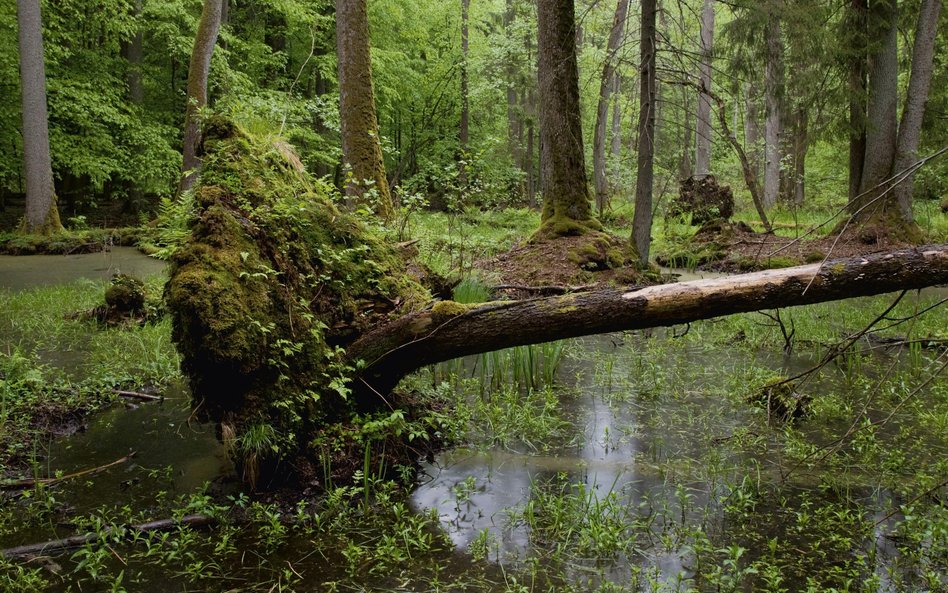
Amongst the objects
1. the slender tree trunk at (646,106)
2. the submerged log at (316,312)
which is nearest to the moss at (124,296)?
the submerged log at (316,312)

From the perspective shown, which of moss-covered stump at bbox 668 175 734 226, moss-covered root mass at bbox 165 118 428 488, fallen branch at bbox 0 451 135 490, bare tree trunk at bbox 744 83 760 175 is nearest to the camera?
moss-covered root mass at bbox 165 118 428 488

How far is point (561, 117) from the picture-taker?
383 inches

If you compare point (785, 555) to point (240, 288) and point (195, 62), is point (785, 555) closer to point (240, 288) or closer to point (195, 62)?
point (240, 288)

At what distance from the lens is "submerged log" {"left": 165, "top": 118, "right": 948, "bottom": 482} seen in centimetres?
340

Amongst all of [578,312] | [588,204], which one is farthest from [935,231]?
[578,312]

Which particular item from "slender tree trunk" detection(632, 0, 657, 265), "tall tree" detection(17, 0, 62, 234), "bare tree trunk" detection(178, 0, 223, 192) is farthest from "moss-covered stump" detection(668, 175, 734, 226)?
"tall tree" detection(17, 0, 62, 234)

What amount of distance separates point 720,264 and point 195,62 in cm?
1249

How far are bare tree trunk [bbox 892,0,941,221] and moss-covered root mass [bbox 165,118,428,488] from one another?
1009 cm

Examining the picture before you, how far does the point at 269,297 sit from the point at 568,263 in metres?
5.99

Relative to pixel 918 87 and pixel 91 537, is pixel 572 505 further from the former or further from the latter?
pixel 918 87

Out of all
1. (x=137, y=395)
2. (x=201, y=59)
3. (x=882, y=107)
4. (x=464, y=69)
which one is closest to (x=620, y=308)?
(x=137, y=395)

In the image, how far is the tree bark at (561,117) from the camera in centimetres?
957

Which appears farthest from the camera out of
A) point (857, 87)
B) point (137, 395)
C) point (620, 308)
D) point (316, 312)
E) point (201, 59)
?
point (201, 59)

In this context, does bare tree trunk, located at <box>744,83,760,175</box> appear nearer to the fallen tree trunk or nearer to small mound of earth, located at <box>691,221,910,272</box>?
small mound of earth, located at <box>691,221,910,272</box>
